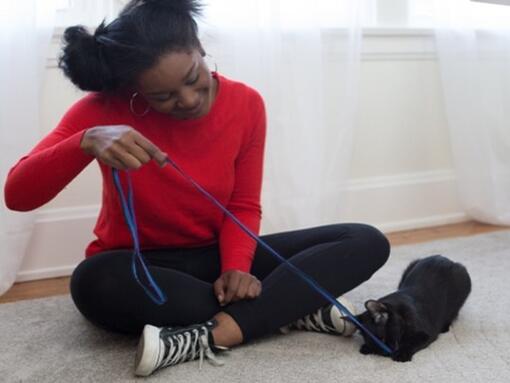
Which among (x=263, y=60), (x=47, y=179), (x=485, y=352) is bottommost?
(x=485, y=352)

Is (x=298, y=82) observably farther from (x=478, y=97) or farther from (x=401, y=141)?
(x=478, y=97)

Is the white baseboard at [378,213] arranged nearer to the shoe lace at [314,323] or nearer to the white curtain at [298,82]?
the white curtain at [298,82]

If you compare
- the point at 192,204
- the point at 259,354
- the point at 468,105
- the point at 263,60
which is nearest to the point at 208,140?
the point at 192,204

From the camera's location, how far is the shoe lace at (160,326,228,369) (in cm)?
106

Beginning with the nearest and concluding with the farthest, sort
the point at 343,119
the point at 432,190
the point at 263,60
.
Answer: the point at 263,60 < the point at 343,119 < the point at 432,190

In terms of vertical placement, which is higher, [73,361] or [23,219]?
[23,219]

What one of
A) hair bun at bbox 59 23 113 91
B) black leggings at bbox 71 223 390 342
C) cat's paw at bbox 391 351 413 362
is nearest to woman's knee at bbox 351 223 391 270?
black leggings at bbox 71 223 390 342

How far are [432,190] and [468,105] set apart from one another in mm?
325

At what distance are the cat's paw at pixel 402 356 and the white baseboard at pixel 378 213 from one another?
3.01 ft

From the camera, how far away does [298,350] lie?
1147mm

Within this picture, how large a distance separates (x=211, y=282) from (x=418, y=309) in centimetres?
43

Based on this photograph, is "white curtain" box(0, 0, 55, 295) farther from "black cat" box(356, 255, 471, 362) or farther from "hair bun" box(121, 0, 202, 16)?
"black cat" box(356, 255, 471, 362)

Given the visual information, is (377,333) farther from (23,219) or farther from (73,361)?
(23,219)

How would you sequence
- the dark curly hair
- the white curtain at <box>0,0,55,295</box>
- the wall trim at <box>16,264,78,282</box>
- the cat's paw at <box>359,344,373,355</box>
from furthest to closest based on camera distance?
the wall trim at <box>16,264,78,282</box>
the white curtain at <box>0,0,55,295</box>
the cat's paw at <box>359,344,373,355</box>
the dark curly hair
